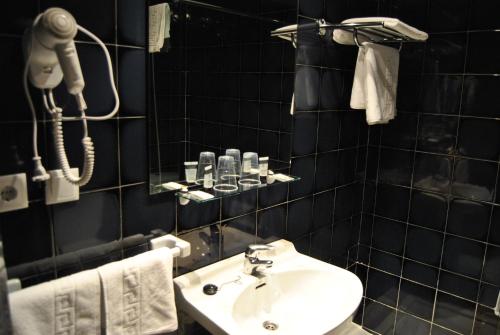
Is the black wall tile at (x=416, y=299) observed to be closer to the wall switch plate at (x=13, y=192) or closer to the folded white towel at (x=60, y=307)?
the folded white towel at (x=60, y=307)

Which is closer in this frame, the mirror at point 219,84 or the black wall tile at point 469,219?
the mirror at point 219,84

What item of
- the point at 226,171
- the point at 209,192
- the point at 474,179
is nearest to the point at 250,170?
the point at 226,171

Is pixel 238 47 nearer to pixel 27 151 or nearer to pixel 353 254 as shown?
pixel 27 151

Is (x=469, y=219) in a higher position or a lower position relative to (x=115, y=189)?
lower

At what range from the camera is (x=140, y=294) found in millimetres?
1094

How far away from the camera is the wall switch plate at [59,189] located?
99cm

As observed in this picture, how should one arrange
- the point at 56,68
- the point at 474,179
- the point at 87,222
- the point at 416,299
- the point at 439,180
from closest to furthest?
the point at 56,68
the point at 87,222
the point at 474,179
the point at 439,180
the point at 416,299

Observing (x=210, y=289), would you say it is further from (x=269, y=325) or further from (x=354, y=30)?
(x=354, y=30)

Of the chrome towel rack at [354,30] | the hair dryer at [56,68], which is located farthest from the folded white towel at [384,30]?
the hair dryer at [56,68]

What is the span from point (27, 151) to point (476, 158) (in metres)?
1.85

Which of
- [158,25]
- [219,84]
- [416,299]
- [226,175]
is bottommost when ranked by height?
[416,299]

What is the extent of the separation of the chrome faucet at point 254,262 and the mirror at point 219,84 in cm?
38

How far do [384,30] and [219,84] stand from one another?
31.2 inches

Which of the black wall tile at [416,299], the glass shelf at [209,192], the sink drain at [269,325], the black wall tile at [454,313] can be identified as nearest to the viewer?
the glass shelf at [209,192]
